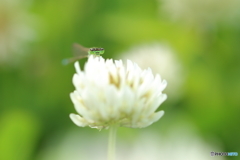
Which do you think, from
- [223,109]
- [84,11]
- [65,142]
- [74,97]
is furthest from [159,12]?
[74,97]

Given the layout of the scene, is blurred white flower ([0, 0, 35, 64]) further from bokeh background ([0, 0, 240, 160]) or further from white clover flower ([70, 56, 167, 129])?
white clover flower ([70, 56, 167, 129])

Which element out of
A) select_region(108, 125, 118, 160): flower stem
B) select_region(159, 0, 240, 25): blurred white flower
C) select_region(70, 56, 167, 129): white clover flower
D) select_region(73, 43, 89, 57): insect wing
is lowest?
select_region(108, 125, 118, 160): flower stem

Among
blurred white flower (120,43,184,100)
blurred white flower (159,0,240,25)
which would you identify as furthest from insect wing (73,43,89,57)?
blurred white flower (159,0,240,25)

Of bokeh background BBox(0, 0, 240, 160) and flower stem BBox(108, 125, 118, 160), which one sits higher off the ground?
bokeh background BBox(0, 0, 240, 160)

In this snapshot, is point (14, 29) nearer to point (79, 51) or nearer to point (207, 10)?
point (207, 10)

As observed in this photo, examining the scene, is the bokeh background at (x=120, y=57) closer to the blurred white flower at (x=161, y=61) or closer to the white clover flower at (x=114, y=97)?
the blurred white flower at (x=161, y=61)

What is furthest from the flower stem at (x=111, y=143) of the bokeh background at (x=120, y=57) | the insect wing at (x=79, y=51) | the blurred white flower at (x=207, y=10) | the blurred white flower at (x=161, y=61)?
the blurred white flower at (x=207, y=10)

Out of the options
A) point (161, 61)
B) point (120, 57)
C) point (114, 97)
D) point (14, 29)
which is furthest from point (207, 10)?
point (114, 97)
